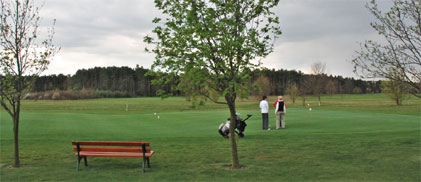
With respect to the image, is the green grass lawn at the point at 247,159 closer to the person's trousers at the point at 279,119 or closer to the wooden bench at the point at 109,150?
the wooden bench at the point at 109,150

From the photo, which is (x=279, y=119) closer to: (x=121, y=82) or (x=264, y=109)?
(x=264, y=109)

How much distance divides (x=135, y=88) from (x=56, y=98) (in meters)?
45.5

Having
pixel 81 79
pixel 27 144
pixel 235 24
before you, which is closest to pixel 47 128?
pixel 27 144

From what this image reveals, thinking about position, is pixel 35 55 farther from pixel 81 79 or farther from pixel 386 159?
pixel 81 79

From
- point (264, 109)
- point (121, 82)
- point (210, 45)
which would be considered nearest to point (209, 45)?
point (210, 45)

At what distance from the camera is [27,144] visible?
1703cm

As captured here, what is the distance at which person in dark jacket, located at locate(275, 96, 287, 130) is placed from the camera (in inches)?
840

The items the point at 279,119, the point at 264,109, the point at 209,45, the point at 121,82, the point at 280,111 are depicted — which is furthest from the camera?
the point at 121,82

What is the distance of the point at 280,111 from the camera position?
70.6ft

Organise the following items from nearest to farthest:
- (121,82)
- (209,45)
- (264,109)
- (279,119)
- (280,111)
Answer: (209,45)
(264,109)
(280,111)
(279,119)
(121,82)

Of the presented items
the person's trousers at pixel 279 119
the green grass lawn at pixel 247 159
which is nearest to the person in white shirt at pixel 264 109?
the person's trousers at pixel 279 119

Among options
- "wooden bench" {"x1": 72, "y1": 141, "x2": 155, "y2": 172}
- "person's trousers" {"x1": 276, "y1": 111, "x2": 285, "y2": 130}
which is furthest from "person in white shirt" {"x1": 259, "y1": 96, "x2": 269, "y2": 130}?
"wooden bench" {"x1": 72, "y1": 141, "x2": 155, "y2": 172}

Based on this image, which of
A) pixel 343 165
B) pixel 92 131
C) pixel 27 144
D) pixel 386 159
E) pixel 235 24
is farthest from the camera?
pixel 92 131

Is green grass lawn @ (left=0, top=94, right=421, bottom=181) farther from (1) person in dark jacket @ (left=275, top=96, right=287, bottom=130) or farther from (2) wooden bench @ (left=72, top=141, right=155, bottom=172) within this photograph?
(1) person in dark jacket @ (left=275, top=96, right=287, bottom=130)
